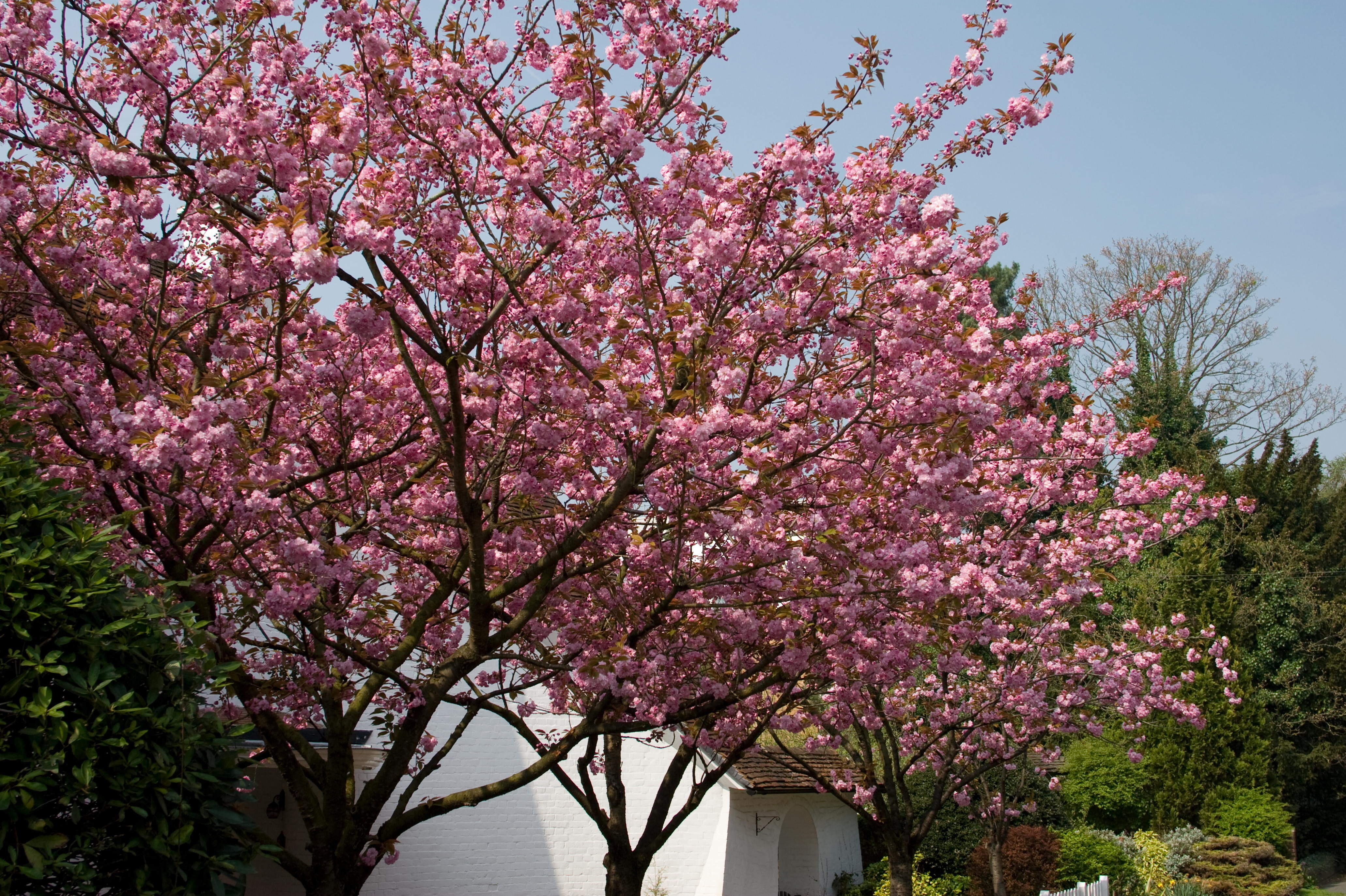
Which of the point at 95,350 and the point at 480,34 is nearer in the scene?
the point at 95,350

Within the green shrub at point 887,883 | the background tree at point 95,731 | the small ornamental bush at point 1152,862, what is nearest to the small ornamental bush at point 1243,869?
the small ornamental bush at point 1152,862

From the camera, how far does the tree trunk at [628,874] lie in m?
8.91

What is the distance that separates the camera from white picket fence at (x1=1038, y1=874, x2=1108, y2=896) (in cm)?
1590

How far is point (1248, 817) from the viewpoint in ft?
73.5

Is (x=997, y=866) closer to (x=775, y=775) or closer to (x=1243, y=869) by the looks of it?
(x=775, y=775)

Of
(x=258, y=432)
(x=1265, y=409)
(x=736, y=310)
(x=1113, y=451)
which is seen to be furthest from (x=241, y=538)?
(x=1265, y=409)

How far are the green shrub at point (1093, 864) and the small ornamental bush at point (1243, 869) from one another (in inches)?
102

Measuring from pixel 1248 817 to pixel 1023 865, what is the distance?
345 inches

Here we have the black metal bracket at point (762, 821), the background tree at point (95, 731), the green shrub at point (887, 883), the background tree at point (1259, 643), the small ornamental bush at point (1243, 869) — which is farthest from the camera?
the background tree at point (1259, 643)

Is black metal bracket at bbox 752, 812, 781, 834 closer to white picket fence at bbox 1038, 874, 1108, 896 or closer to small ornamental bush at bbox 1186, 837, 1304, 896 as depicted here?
white picket fence at bbox 1038, 874, 1108, 896

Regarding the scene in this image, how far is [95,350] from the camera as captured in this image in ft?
18.5

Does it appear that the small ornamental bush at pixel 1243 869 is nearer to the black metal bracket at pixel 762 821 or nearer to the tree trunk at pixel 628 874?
the black metal bracket at pixel 762 821

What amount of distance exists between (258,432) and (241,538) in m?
1.10

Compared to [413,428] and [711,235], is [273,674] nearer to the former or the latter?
[413,428]
